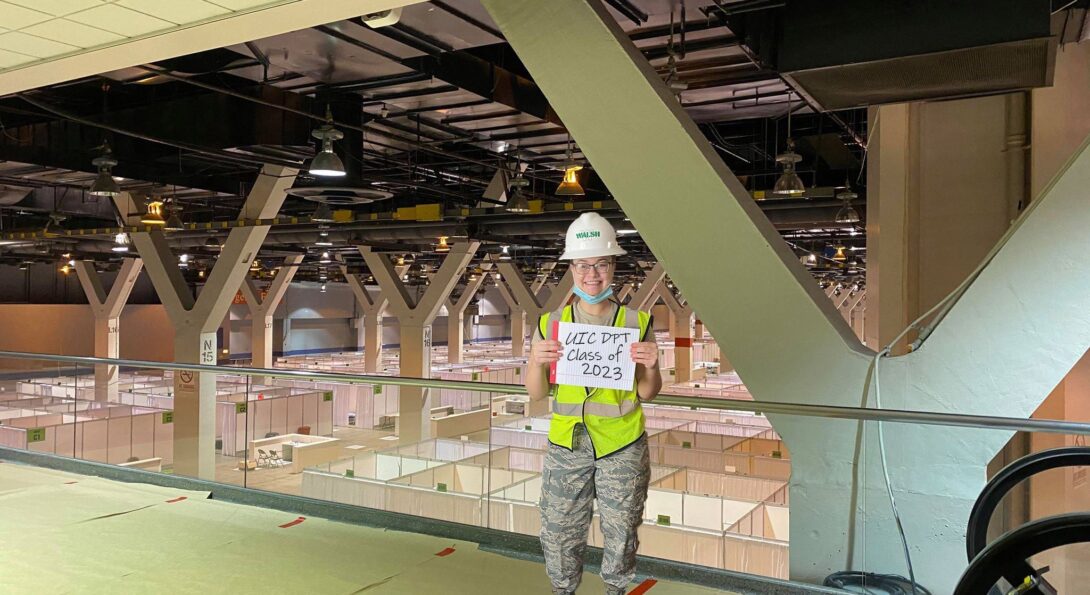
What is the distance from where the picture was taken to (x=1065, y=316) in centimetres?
288

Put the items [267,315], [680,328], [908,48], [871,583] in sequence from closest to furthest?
[871,583], [908,48], [267,315], [680,328]

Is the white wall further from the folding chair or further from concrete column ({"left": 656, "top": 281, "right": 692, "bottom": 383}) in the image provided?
concrete column ({"left": 656, "top": 281, "right": 692, "bottom": 383})

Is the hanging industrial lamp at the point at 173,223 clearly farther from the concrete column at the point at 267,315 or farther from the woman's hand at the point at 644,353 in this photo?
the woman's hand at the point at 644,353

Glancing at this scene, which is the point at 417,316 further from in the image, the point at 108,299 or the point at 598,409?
the point at 598,409

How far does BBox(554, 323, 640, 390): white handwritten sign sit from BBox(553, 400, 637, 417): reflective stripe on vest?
0.29ft

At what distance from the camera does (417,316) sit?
57.4 feet

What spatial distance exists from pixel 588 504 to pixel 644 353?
638 millimetres

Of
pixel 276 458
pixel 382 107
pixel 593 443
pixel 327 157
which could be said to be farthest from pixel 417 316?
pixel 593 443

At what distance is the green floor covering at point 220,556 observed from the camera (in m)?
3.62

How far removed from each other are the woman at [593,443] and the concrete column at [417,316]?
11.9 metres

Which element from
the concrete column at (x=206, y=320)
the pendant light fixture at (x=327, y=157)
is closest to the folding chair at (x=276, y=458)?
the concrete column at (x=206, y=320)

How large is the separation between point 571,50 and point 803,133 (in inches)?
334

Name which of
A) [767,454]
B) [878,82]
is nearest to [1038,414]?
[878,82]

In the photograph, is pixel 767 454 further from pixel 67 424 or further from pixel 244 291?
pixel 244 291
